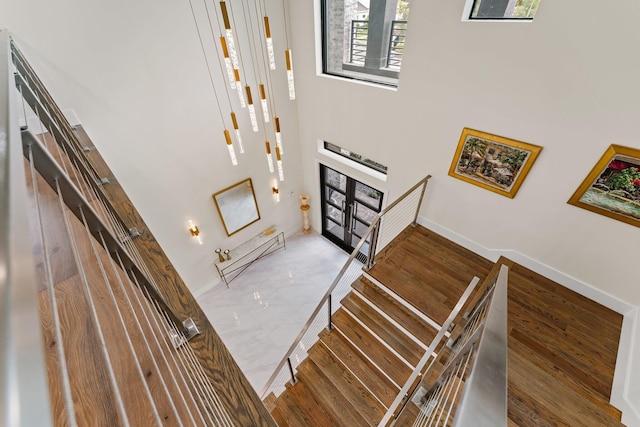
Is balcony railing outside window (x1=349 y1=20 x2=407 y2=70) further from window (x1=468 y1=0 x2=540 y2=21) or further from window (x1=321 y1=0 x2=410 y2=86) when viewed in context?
window (x1=468 y1=0 x2=540 y2=21)

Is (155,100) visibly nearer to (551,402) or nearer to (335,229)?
(335,229)

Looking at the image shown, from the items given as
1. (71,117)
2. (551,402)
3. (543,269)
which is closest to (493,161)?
(543,269)

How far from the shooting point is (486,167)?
3066 millimetres

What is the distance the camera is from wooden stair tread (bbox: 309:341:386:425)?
110 inches

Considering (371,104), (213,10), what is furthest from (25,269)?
(213,10)

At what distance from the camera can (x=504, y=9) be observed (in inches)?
97.2

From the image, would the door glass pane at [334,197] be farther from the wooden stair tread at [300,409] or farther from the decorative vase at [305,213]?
the wooden stair tread at [300,409]

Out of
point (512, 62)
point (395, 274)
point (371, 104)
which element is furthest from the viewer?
point (371, 104)

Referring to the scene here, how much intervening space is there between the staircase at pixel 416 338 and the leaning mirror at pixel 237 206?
256cm

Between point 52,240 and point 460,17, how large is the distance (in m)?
3.51

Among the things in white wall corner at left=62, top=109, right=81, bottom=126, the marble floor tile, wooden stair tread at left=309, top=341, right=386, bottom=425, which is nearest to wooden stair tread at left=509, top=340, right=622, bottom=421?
wooden stair tread at left=309, top=341, right=386, bottom=425

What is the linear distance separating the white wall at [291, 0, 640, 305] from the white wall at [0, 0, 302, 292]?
1611 millimetres

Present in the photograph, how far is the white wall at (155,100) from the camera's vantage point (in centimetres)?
275

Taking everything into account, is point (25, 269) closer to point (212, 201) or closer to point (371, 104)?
point (371, 104)
